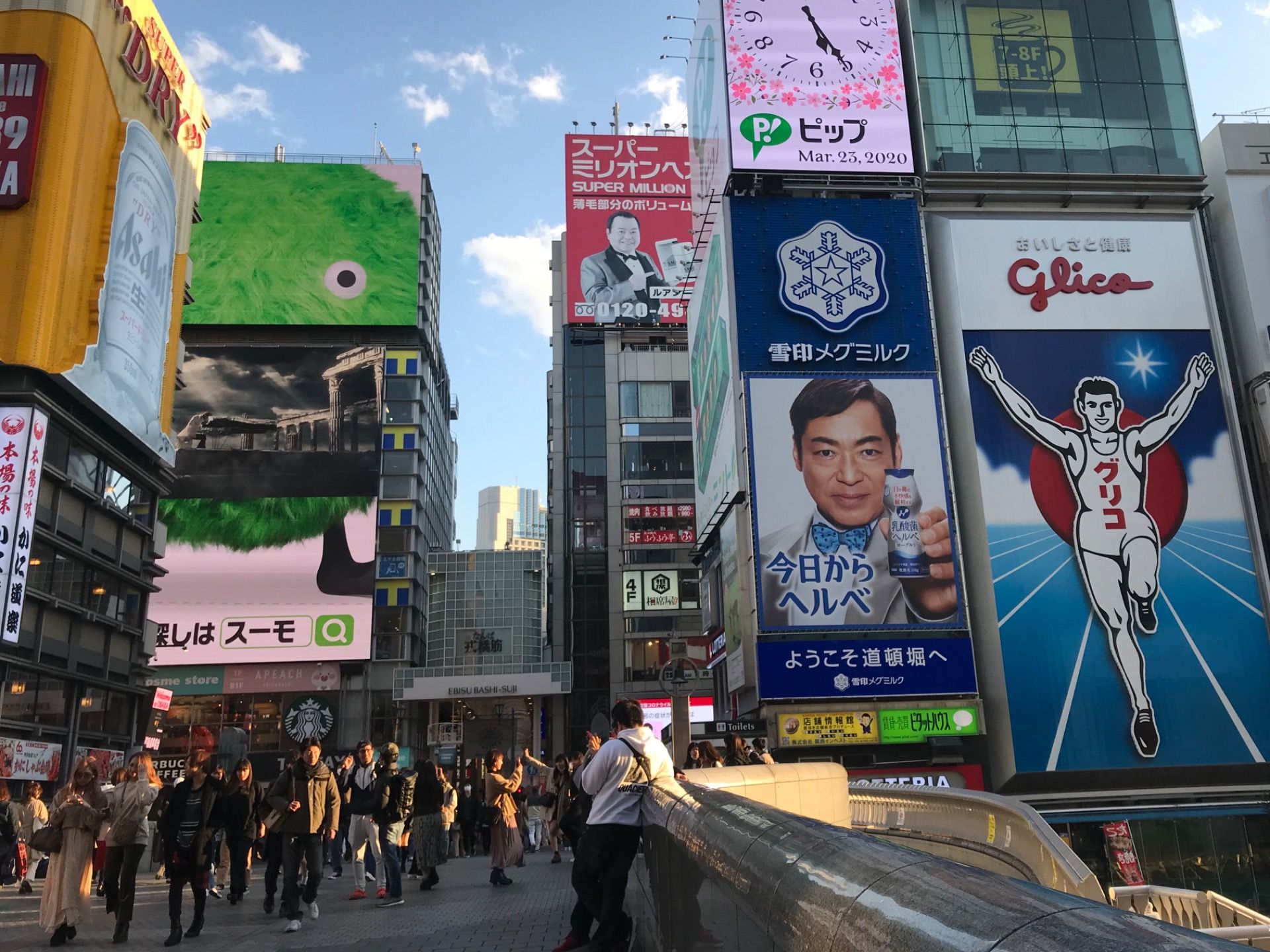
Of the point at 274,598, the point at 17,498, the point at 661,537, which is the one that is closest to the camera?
the point at 17,498

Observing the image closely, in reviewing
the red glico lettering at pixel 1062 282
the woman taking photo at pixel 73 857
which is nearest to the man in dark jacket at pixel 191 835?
the woman taking photo at pixel 73 857

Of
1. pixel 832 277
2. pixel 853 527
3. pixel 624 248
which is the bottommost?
pixel 853 527

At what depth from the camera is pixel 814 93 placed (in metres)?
34.5

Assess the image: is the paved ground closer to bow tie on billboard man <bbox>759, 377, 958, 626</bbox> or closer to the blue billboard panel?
the blue billboard panel

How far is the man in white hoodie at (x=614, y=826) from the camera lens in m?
7.28

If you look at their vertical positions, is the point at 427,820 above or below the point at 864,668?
below

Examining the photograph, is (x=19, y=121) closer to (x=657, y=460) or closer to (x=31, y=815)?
(x=31, y=815)

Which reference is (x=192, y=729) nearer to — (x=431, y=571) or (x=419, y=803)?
(x=431, y=571)

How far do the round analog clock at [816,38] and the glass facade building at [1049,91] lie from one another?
194cm

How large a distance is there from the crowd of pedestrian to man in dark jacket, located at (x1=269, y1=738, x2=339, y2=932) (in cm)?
1

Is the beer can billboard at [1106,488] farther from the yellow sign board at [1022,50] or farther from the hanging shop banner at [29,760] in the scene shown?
the hanging shop banner at [29,760]

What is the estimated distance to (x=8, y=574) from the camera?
2516 centimetres

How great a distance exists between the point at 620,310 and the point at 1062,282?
107 feet

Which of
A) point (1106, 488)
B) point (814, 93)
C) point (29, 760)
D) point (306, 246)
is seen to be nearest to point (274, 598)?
point (306, 246)
